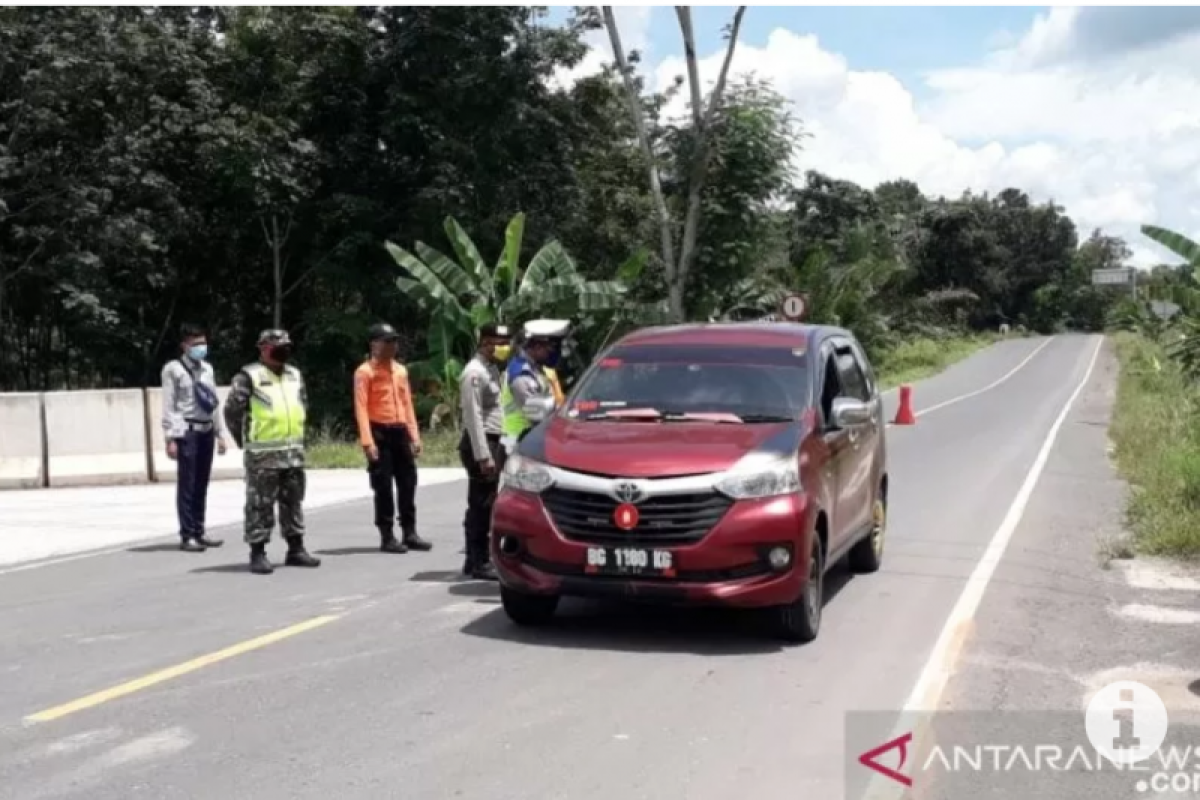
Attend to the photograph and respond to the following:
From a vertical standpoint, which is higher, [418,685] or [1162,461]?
[1162,461]

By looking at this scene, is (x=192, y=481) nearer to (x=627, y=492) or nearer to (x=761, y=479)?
(x=627, y=492)

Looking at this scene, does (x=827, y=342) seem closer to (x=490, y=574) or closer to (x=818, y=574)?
(x=818, y=574)

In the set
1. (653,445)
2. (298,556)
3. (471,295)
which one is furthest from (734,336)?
(471,295)

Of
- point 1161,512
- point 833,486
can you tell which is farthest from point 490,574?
point 1161,512

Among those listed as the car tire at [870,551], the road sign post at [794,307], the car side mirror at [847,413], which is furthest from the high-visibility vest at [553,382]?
the road sign post at [794,307]

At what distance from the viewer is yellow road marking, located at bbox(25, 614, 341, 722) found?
20.1 feet

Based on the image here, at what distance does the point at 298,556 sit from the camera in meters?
10.4

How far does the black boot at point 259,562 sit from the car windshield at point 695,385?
10.1 feet

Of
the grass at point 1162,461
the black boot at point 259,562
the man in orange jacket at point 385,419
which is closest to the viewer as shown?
the black boot at point 259,562

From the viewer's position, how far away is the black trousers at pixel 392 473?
421 inches

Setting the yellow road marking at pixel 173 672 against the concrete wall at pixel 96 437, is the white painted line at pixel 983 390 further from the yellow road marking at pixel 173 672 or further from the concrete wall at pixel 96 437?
the yellow road marking at pixel 173 672

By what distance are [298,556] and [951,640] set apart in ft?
17.0

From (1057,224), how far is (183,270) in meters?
84.1

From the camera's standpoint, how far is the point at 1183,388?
89.2 feet
